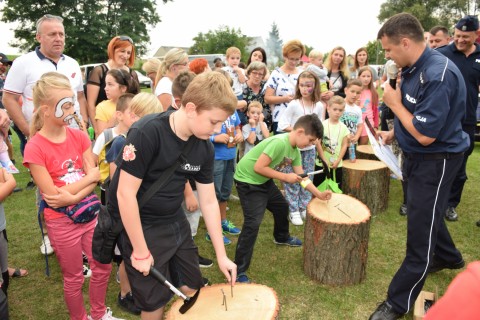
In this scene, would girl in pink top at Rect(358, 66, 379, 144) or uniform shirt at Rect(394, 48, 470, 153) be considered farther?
girl in pink top at Rect(358, 66, 379, 144)

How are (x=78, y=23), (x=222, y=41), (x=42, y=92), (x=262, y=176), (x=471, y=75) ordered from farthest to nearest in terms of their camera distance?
(x=222, y=41)
(x=78, y=23)
(x=471, y=75)
(x=262, y=176)
(x=42, y=92)

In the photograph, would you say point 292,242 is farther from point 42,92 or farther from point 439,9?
point 439,9

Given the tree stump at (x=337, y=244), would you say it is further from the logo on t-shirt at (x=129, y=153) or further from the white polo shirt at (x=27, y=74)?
the white polo shirt at (x=27, y=74)

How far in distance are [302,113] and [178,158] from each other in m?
3.15

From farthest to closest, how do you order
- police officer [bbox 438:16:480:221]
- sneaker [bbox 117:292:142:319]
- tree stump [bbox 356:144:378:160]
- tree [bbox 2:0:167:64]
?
tree [bbox 2:0:167:64] < tree stump [bbox 356:144:378:160] < police officer [bbox 438:16:480:221] < sneaker [bbox 117:292:142:319]

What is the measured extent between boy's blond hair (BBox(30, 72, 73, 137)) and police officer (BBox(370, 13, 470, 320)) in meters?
2.32

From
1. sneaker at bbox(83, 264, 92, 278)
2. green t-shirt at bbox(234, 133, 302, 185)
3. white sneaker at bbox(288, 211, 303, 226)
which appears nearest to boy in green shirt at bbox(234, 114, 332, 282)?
green t-shirt at bbox(234, 133, 302, 185)

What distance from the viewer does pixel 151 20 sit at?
3631 centimetres

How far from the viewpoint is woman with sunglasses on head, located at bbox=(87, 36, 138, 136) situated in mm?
4273

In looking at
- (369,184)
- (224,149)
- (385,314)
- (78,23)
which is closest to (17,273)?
(224,149)

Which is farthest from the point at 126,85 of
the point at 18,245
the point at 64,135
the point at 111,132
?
the point at 18,245

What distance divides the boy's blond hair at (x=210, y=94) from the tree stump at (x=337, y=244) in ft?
6.12

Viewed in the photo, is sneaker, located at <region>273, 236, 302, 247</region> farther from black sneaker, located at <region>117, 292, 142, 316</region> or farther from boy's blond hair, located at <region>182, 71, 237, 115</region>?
boy's blond hair, located at <region>182, 71, 237, 115</region>

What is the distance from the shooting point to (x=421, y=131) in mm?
2408
